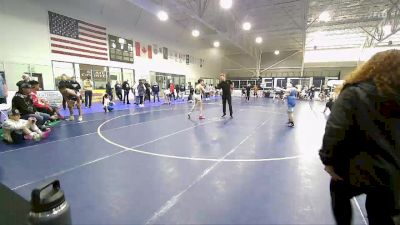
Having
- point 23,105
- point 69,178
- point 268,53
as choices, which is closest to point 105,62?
point 23,105

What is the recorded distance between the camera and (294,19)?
1986 cm

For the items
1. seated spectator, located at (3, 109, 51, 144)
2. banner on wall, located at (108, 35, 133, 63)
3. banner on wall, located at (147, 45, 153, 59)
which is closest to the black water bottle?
seated spectator, located at (3, 109, 51, 144)

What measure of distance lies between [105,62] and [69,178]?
605 inches

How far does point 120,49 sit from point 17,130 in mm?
14035

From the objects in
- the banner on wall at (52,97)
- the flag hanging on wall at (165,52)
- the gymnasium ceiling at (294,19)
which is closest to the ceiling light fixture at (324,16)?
the gymnasium ceiling at (294,19)

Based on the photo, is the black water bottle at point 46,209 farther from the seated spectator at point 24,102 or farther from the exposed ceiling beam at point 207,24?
the exposed ceiling beam at point 207,24

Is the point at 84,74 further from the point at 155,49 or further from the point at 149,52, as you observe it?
the point at 155,49

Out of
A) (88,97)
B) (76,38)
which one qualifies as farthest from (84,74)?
(88,97)

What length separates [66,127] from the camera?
24.1 feet

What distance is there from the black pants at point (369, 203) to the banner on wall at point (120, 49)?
60.1 ft

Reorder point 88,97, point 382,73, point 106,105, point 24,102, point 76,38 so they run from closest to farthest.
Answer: point 382,73, point 24,102, point 106,105, point 88,97, point 76,38

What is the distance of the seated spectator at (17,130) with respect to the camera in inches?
212

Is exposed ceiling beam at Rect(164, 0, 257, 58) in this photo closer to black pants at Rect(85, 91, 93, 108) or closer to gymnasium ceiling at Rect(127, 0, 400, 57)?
gymnasium ceiling at Rect(127, 0, 400, 57)

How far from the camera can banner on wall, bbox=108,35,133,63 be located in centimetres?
1758
